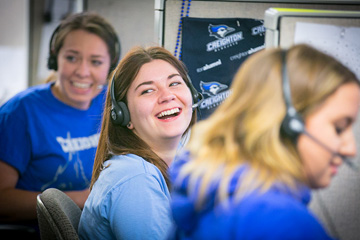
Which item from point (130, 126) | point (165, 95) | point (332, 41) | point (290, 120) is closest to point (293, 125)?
point (290, 120)

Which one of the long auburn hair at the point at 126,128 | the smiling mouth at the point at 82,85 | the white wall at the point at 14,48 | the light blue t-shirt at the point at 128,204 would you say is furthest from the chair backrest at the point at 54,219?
the white wall at the point at 14,48

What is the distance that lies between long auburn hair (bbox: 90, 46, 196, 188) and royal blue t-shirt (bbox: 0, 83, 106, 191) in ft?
2.10

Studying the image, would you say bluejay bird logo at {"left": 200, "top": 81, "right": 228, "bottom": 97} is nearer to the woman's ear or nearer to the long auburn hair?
the long auburn hair

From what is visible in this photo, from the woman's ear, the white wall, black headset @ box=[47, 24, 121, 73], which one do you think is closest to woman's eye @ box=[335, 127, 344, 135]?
the woman's ear

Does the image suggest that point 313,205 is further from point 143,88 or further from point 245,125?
point 143,88

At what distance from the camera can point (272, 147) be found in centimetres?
64

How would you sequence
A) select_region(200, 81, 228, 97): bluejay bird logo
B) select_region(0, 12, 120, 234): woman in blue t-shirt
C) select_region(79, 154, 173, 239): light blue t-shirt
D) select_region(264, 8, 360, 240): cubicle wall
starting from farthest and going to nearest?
select_region(0, 12, 120, 234): woman in blue t-shirt < select_region(200, 81, 228, 97): bluejay bird logo < select_region(79, 154, 173, 239): light blue t-shirt < select_region(264, 8, 360, 240): cubicle wall

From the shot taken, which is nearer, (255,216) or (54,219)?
(255,216)

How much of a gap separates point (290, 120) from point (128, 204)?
0.52 meters

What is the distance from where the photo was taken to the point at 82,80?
216 centimetres

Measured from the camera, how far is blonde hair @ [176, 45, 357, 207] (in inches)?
24.9

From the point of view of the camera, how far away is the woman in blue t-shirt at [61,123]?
1.82 metres

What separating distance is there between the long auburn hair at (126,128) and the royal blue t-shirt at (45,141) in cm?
64

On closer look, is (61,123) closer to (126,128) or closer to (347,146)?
(126,128)
